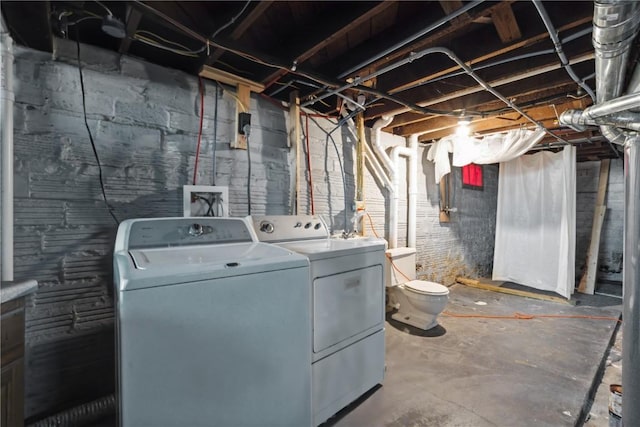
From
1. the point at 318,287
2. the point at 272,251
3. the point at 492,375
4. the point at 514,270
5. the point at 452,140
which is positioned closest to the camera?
the point at 272,251

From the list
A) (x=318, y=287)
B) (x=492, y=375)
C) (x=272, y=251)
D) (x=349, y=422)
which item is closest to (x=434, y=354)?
(x=492, y=375)

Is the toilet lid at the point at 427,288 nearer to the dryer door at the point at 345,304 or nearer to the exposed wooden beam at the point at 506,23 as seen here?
the dryer door at the point at 345,304

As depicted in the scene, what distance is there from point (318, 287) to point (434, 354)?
1.36 metres

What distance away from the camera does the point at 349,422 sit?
153cm

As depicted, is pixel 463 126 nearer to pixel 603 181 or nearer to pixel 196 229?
pixel 196 229

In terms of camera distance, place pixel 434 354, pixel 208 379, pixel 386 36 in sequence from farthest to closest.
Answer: pixel 434 354, pixel 386 36, pixel 208 379

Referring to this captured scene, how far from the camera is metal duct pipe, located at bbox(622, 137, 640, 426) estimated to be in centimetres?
132

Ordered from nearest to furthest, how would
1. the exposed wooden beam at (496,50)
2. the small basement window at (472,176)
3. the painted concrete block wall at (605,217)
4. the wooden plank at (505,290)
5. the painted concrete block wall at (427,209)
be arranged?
the exposed wooden beam at (496,50), the painted concrete block wall at (427,209), the wooden plank at (505,290), the small basement window at (472,176), the painted concrete block wall at (605,217)

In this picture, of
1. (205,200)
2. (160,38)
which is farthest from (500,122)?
(160,38)

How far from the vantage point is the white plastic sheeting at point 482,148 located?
2.97m

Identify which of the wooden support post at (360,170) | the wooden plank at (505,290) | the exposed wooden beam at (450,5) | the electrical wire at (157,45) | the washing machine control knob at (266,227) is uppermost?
the exposed wooden beam at (450,5)

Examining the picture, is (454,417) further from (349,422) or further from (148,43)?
(148,43)

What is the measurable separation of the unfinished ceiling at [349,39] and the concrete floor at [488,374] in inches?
75.8

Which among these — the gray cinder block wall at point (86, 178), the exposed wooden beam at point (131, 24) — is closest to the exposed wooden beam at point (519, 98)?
the gray cinder block wall at point (86, 178)
